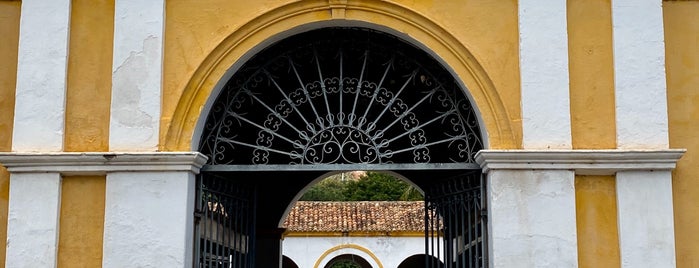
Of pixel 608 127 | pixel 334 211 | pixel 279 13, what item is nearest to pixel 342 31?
pixel 279 13

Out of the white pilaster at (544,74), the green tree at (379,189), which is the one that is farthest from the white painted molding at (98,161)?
the green tree at (379,189)

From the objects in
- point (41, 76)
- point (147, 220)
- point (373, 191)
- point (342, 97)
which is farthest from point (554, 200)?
point (373, 191)

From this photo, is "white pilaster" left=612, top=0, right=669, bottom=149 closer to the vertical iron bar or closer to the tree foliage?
the vertical iron bar

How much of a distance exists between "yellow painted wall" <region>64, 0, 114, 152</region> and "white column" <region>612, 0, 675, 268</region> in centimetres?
379

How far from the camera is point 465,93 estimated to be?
24.1 ft

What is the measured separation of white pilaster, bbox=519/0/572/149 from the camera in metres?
7.05

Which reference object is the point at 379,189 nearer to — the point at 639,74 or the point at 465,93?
the point at 465,93

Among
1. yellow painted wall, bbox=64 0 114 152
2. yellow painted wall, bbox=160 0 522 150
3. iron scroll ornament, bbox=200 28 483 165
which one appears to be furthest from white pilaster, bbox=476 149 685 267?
yellow painted wall, bbox=64 0 114 152

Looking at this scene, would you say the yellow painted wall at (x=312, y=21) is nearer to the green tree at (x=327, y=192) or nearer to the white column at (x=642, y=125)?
the white column at (x=642, y=125)

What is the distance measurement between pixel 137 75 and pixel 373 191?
94.0 feet

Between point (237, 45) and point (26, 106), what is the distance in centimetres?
163

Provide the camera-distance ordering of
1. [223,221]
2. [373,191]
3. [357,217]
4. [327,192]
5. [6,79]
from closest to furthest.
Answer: [6,79] < [223,221] < [357,217] < [373,191] < [327,192]

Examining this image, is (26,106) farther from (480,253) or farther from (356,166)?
(480,253)

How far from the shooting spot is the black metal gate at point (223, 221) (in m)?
7.53
